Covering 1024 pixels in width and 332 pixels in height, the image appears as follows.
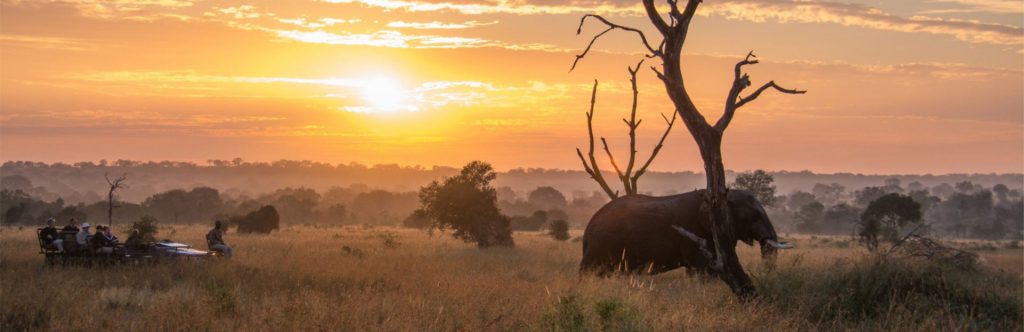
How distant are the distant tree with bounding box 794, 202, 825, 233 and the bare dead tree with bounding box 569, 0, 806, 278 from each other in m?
88.1

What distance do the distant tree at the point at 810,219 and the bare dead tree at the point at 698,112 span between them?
88136 mm

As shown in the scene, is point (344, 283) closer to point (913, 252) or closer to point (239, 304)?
point (239, 304)

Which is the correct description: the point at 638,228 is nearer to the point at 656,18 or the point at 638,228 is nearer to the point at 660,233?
the point at 660,233

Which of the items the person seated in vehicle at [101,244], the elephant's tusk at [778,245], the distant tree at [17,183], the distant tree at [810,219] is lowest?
the distant tree at [810,219]

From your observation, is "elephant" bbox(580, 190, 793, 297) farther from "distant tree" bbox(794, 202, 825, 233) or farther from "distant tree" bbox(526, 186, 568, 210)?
"distant tree" bbox(526, 186, 568, 210)

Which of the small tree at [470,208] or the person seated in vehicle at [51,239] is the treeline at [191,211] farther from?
the person seated in vehicle at [51,239]

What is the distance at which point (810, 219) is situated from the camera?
3780 inches

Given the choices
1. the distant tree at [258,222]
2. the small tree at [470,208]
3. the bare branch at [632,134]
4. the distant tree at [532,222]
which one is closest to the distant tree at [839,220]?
the distant tree at [532,222]

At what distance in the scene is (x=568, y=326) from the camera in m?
9.17

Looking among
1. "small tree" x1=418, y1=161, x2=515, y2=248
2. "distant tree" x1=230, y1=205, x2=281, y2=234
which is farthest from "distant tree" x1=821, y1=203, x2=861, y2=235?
"small tree" x1=418, y1=161, x2=515, y2=248

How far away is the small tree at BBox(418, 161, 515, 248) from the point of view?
36094mm

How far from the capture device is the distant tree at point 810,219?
312 feet

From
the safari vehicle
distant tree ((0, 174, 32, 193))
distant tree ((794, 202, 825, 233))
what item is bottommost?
distant tree ((794, 202, 825, 233))

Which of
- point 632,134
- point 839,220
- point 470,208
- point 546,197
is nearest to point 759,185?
point 470,208
